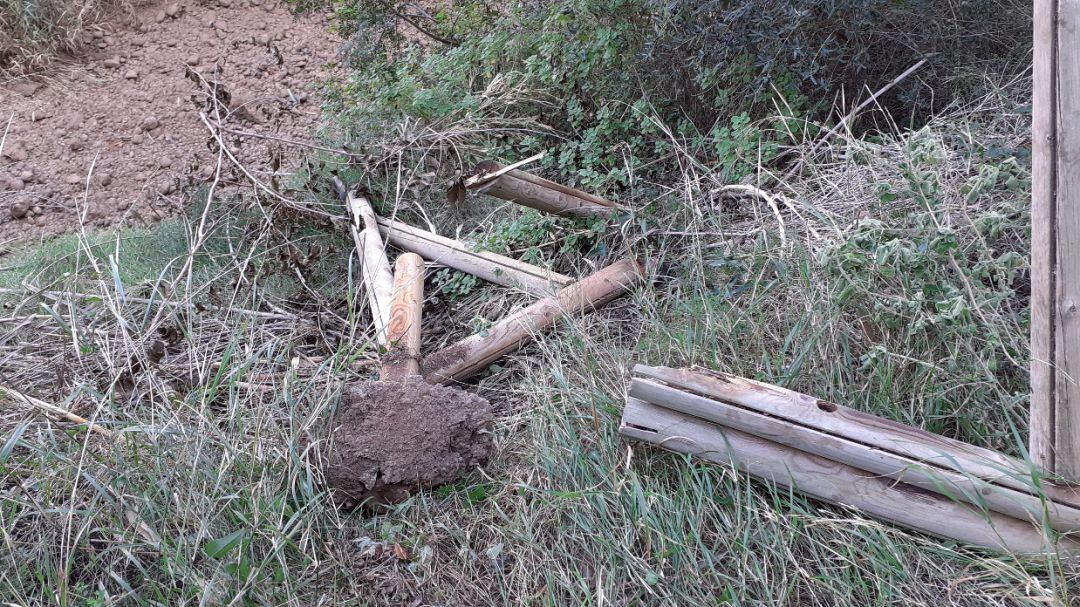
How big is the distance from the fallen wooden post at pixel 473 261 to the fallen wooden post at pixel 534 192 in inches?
12.5

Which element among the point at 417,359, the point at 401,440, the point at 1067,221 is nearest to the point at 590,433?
the point at 401,440

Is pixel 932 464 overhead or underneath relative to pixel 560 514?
overhead

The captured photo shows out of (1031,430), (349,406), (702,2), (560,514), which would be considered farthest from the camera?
(702,2)

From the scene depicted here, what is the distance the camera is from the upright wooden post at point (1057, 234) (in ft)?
7.14

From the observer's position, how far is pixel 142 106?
24.0 feet

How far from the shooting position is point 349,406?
10.1ft

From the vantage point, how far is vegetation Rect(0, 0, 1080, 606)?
2.51 metres

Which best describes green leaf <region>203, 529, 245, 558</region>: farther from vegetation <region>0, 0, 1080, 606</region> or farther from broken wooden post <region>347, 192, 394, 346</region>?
broken wooden post <region>347, 192, 394, 346</region>

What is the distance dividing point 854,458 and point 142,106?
691 centimetres

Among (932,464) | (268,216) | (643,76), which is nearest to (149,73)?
(268,216)

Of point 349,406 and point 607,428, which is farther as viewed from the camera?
point 349,406

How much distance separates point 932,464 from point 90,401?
2.91m

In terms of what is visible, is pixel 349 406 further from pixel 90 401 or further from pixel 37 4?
pixel 37 4

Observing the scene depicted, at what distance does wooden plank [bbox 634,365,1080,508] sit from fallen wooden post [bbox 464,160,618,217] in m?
1.10
